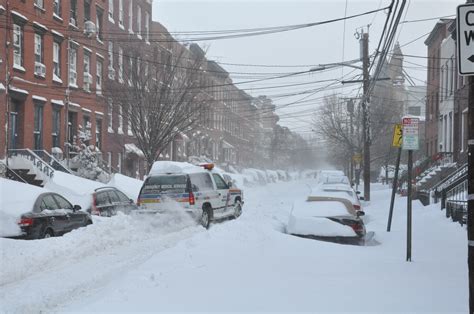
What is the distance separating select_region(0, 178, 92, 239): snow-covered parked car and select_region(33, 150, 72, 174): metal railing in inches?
457

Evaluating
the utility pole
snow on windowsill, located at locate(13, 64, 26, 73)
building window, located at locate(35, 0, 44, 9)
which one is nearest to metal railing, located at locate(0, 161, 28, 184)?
snow on windowsill, located at locate(13, 64, 26, 73)

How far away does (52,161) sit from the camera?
24.9m

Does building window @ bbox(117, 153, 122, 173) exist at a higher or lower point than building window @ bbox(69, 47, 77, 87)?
lower

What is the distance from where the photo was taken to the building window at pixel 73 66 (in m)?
28.6

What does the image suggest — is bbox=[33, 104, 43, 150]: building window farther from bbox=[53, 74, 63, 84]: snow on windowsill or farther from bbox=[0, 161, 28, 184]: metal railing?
bbox=[0, 161, 28, 184]: metal railing

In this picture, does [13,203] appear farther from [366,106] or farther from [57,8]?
[57,8]

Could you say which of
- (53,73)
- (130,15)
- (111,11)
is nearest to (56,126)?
(53,73)

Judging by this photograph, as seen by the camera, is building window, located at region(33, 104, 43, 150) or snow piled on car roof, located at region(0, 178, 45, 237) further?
building window, located at region(33, 104, 43, 150)

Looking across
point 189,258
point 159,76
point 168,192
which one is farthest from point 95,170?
point 189,258

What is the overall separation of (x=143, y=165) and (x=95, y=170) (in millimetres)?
14126

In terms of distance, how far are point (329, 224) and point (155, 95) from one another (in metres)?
16.3

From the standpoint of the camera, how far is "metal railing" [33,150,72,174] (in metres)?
24.5

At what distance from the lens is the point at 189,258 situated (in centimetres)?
891

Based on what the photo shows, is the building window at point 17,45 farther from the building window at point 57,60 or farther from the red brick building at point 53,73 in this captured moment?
the building window at point 57,60
